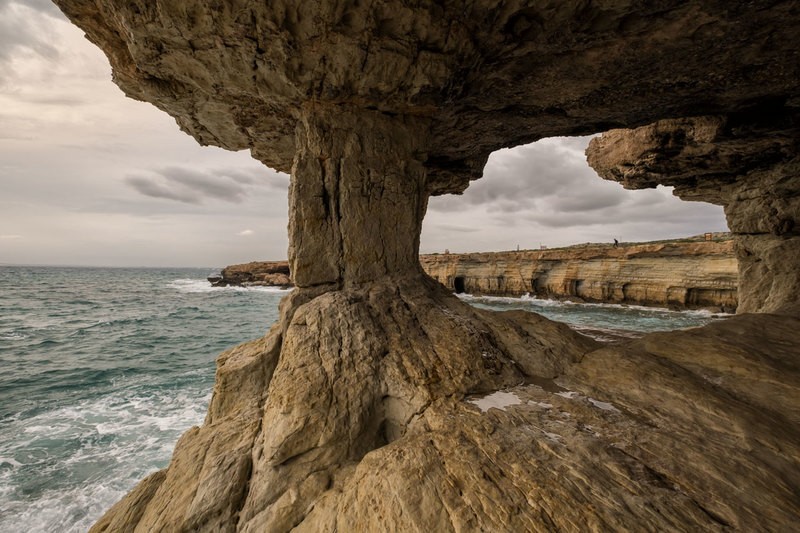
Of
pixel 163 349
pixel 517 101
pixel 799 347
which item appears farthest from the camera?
pixel 163 349

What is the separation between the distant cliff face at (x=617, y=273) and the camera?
25656 mm

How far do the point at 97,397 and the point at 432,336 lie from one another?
1434cm

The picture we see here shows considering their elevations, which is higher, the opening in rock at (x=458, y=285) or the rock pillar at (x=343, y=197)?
the rock pillar at (x=343, y=197)

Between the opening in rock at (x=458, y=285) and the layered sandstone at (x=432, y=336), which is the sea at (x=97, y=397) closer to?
the layered sandstone at (x=432, y=336)

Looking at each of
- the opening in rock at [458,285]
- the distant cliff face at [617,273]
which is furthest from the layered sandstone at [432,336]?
the opening in rock at [458,285]

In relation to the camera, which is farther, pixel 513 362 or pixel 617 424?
pixel 513 362

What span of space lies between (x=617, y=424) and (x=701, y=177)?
12.8 m

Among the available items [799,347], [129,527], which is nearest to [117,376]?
[129,527]

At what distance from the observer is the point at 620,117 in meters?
7.88

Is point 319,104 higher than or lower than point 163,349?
higher

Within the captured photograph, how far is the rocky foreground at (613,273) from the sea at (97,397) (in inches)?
81.3

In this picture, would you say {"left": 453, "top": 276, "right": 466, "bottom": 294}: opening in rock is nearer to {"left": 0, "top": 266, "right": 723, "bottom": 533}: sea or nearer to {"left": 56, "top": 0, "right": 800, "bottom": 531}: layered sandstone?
{"left": 0, "top": 266, "right": 723, "bottom": 533}: sea

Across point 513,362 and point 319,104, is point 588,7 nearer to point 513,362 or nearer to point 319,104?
point 319,104

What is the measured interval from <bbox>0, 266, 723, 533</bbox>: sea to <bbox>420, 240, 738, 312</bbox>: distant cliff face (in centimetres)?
201
